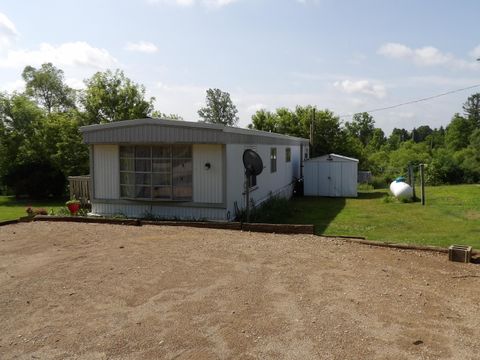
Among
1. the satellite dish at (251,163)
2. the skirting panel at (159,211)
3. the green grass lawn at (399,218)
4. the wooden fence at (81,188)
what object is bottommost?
the green grass lawn at (399,218)

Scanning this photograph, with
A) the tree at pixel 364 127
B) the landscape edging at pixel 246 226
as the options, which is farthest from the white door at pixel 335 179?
the tree at pixel 364 127

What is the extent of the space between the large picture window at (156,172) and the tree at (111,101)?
13.1m

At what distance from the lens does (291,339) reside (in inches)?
167

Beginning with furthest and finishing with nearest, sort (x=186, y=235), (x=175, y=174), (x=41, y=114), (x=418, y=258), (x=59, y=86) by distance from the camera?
(x=59, y=86)
(x=41, y=114)
(x=175, y=174)
(x=186, y=235)
(x=418, y=258)

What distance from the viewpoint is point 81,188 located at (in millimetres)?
13656

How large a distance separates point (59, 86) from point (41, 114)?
18.6 meters

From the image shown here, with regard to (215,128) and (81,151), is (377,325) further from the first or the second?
(81,151)

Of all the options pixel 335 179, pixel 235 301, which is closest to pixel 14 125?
pixel 335 179

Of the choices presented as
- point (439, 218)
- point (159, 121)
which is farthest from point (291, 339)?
point (439, 218)

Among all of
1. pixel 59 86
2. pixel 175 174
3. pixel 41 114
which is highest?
pixel 59 86

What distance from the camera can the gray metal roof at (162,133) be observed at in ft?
34.2

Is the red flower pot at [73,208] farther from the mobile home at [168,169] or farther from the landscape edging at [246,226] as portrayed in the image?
the landscape edging at [246,226]

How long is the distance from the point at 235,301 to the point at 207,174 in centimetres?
592

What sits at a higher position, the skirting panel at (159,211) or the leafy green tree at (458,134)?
the leafy green tree at (458,134)
